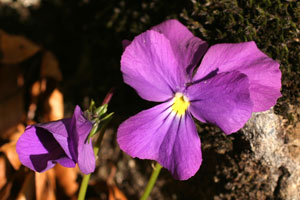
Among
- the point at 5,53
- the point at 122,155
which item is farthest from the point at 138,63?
the point at 5,53

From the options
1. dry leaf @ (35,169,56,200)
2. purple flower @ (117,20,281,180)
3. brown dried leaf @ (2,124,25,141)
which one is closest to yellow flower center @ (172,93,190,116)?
purple flower @ (117,20,281,180)

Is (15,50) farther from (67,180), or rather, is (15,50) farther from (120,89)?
(67,180)

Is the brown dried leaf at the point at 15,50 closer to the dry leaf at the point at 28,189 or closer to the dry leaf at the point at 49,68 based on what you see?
the dry leaf at the point at 49,68

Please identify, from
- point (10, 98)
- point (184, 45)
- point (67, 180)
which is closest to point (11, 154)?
point (67, 180)

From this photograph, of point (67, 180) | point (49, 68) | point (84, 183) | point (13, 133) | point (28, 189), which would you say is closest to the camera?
point (84, 183)

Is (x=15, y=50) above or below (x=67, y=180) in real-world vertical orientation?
above

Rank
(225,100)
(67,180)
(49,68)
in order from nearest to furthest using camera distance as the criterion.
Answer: (225,100) → (67,180) → (49,68)
